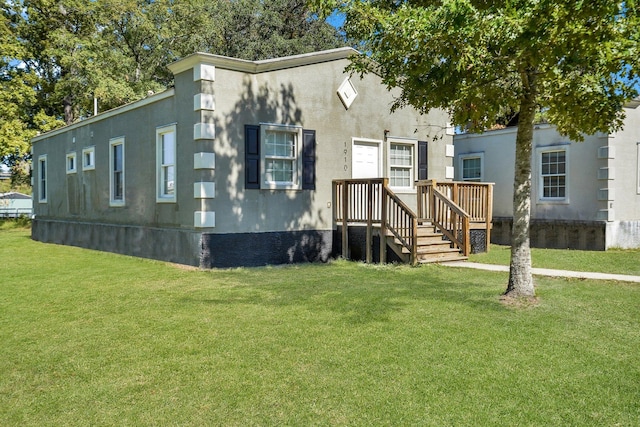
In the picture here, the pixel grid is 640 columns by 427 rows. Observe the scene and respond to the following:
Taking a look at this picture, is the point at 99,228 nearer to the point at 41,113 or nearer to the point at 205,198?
the point at 205,198

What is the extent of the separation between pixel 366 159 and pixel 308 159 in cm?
171

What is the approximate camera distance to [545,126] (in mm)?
14406

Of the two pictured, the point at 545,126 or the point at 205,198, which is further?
the point at 545,126

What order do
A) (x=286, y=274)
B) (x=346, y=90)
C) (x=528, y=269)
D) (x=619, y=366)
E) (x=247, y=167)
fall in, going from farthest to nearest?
1. (x=346, y=90)
2. (x=247, y=167)
3. (x=286, y=274)
4. (x=528, y=269)
5. (x=619, y=366)

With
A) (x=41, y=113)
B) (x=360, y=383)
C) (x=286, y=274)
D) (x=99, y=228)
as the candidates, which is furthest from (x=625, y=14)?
(x=41, y=113)

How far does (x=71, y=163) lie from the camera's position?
676 inches

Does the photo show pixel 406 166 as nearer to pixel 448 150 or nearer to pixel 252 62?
pixel 448 150

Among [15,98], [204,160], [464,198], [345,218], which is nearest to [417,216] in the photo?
[345,218]

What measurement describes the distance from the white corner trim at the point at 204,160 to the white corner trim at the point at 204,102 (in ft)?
2.96

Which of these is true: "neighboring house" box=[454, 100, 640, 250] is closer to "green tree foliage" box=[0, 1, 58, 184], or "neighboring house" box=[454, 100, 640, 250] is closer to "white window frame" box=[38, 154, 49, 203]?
"white window frame" box=[38, 154, 49, 203]

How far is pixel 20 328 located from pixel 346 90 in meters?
8.67

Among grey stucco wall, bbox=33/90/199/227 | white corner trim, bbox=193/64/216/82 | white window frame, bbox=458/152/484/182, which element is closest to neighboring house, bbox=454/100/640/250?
white window frame, bbox=458/152/484/182

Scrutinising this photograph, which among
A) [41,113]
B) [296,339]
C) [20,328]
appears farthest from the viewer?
[41,113]

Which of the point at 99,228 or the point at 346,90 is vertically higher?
the point at 346,90
